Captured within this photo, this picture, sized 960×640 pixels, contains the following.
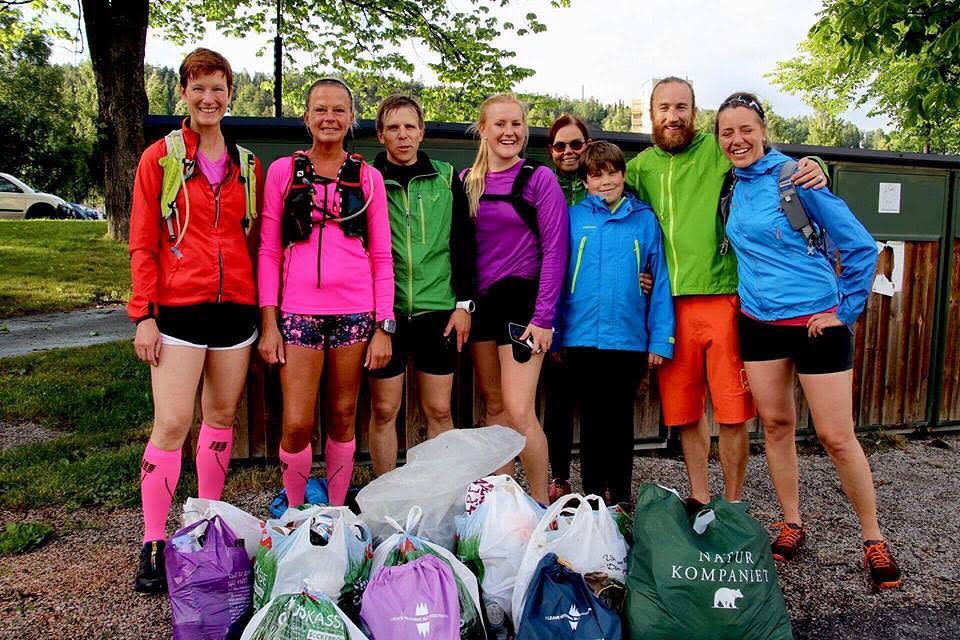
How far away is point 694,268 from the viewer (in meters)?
3.16

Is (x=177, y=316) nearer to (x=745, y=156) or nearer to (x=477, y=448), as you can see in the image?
(x=477, y=448)

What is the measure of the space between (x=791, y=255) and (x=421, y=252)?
159cm

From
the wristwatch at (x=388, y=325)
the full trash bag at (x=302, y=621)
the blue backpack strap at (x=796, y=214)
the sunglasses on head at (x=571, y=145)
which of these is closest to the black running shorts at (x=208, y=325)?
the wristwatch at (x=388, y=325)

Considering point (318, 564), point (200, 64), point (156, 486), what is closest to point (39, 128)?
point (200, 64)

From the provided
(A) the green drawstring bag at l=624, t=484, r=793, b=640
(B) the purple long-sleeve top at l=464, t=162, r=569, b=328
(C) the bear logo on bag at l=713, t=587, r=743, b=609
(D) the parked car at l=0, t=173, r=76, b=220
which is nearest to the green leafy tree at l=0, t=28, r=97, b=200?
(D) the parked car at l=0, t=173, r=76, b=220

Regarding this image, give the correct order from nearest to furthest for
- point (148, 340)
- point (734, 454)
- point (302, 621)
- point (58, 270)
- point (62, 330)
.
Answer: point (302, 621)
point (148, 340)
point (734, 454)
point (62, 330)
point (58, 270)

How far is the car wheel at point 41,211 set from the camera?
76.9 feet

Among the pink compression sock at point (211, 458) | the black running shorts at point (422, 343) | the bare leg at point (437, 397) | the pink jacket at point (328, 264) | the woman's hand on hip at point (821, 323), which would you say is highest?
the pink jacket at point (328, 264)

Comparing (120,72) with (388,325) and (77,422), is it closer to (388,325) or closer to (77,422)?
(77,422)

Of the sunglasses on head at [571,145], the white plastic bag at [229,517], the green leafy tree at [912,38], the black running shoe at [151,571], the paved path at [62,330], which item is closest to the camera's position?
the white plastic bag at [229,517]

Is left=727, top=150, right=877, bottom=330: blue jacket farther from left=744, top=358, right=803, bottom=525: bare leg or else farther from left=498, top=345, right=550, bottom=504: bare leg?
left=498, top=345, right=550, bottom=504: bare leg

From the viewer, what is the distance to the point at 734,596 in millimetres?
2344

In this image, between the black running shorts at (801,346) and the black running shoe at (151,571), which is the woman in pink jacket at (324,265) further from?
the black running shorts at (801,346)

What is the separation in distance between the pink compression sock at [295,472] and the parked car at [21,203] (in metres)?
24.1
